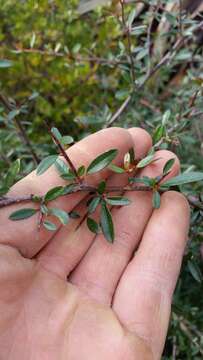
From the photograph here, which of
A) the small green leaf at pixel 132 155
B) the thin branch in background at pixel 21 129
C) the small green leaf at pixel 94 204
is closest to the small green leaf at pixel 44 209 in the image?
the small green leaf at pixel 94 204

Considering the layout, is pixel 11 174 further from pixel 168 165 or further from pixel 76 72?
pixel 76 72

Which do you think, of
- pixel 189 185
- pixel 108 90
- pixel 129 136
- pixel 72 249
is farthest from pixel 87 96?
pixel 72 249

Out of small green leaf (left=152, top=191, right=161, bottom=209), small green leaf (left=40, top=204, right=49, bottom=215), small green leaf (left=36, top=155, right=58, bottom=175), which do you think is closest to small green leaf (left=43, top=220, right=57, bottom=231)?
small green leaf (left=40, top=204, right=49, bottom=215)

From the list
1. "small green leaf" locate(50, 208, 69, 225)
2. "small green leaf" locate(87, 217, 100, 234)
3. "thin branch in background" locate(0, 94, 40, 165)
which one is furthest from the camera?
"thin branch in background" locate(0, 94, 40, 165)

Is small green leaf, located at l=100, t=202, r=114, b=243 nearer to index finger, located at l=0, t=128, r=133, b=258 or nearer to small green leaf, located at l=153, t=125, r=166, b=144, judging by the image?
index finger, located at l=0, t=128, r=133, b=258

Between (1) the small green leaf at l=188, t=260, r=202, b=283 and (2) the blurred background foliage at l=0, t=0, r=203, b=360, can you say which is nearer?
(1) the small green leaf at l=188, t=260, r=202, b=283

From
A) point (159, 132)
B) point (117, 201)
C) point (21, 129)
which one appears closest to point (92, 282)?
point (117, 201)

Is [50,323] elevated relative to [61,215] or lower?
lower

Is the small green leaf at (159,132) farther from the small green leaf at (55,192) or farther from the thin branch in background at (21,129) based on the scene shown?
the thin branch in background at (21,129)
